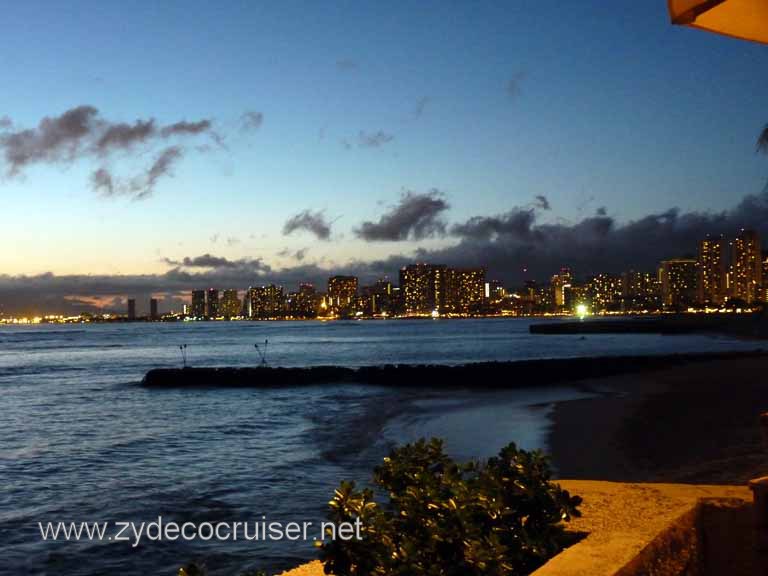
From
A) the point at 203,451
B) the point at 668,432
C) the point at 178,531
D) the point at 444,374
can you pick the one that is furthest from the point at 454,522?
the point at 444,374

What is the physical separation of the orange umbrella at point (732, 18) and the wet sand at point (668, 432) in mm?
10673

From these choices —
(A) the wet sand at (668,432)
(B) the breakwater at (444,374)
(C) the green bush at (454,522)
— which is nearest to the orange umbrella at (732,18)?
(C) the green bush at (454,522)

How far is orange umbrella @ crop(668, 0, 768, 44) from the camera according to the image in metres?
2.75

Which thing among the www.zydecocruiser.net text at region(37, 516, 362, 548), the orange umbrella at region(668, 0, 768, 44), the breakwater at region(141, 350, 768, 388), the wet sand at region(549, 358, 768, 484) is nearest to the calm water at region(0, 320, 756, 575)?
the www.zydecocruiser.net text at region(37, 516, 362, 548)

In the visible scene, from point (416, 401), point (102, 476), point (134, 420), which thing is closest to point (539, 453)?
point (102, 476)

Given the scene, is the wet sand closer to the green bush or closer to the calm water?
the calm water

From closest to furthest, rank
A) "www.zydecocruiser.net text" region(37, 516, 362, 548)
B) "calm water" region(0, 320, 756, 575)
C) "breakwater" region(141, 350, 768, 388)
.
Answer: "calm water" region(0, 320, 756, 575) < "www.zydecocruiser.net text" region(37, 516, 362, 548) < "breakwater" region(141, 350, 768, 388)

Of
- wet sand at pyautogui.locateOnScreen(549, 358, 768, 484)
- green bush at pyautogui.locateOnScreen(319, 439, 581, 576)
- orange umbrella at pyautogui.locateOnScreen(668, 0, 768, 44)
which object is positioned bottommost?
wet sand at pyautogui.locateOnScreen(549, 358, 768, 484)

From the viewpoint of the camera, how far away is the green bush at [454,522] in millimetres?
4051

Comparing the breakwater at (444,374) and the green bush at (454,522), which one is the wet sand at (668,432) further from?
the green bush at (454,522)

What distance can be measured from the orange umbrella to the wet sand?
35.0 ft

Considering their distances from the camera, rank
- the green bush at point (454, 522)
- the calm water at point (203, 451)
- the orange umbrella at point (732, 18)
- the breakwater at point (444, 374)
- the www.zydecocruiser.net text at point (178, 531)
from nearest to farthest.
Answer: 1. the orange umbrella at point (732, 18)
2. the green bush at point (454, 522)
3. the calm water at point (203, 451)
4. the www.zydecocruiser.net text at point (178, 531)
5. the breakwater at point (444, 374)

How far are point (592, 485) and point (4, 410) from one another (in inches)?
1374

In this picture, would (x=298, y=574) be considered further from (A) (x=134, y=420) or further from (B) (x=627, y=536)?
(A) (x=134, y=420)
